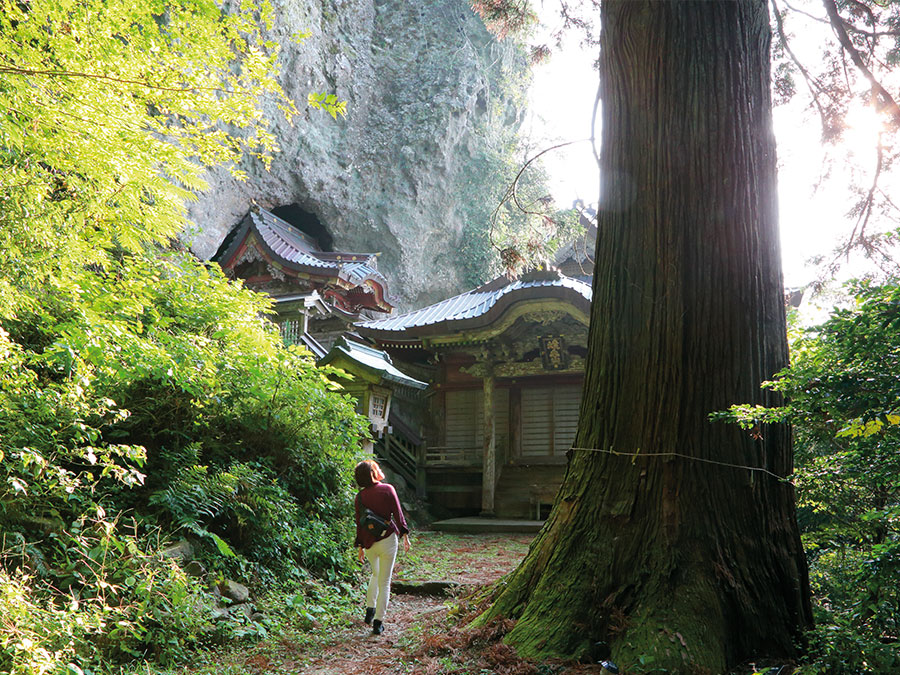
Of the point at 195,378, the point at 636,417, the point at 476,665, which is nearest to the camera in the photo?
the point at 476,665

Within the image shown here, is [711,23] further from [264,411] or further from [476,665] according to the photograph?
[264,411]

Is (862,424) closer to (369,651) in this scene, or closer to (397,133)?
(369,651)

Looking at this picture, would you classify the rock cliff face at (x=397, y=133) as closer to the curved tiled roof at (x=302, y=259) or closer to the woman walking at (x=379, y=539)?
the curved tiled roof at (x=302, y=259)

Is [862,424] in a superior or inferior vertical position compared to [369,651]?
superior

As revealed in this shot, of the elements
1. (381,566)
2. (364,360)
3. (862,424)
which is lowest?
(381,566)

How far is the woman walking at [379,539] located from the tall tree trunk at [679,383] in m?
1.29

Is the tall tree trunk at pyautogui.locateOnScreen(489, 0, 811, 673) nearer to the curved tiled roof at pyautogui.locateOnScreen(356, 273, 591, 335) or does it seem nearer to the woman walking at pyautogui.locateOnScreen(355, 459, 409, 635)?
the woman walking at pyautogui.locateOnScreen(355, 459, 409, 635)

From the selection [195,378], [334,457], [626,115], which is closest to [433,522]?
[334,457]

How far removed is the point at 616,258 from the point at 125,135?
4042 millimetres

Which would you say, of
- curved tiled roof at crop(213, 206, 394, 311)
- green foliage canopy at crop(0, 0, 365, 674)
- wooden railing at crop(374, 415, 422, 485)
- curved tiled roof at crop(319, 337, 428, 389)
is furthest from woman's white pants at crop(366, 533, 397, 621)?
curved tiled roof at crop(213, 206, 394, 311)

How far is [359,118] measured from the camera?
84.5 feet

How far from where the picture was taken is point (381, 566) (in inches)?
182

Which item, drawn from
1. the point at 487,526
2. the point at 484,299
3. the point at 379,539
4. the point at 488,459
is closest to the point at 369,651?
the point at 379,539

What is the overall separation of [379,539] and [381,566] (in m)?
0.22
